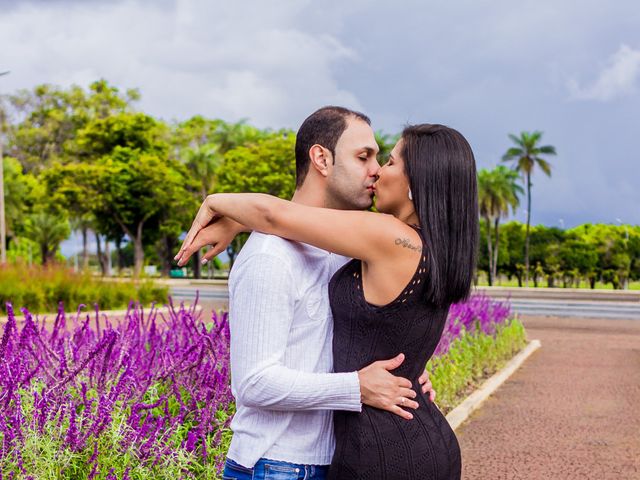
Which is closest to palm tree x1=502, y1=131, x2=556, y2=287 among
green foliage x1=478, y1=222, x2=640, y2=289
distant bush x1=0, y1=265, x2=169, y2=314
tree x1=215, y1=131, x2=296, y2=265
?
green foliage x1=478, y1=222, x2=640, y2=289

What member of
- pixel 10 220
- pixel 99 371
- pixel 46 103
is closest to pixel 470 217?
pixel 99 371

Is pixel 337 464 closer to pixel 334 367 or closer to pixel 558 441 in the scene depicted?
pixel 334 367

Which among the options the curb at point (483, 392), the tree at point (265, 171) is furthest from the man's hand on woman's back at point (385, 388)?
the tree at point (265, 171)

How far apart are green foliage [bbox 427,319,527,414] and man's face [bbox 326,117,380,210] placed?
5174 millimetres

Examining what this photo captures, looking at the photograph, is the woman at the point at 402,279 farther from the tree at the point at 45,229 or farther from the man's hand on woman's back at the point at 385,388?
the tree at the point at 45,229

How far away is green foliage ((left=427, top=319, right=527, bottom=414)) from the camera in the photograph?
7863 millimetres

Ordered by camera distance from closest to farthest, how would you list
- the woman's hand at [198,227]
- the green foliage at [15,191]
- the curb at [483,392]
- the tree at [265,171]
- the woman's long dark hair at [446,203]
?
the woman's long dark hair at [446,203] < the woman's hand at [198,227] < the curb at [483,392] < the tree at [265,171] < the green foliage at [15,191]

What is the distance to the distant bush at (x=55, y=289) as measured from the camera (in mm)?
16453

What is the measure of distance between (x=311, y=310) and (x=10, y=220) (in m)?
57.5

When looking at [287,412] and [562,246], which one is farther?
[562,246]

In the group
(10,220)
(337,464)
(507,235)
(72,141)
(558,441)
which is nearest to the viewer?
(337,464)

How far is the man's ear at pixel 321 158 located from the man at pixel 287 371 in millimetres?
273

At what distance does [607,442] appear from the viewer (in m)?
7.04

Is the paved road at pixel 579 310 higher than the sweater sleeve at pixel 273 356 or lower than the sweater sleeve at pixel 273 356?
lower
